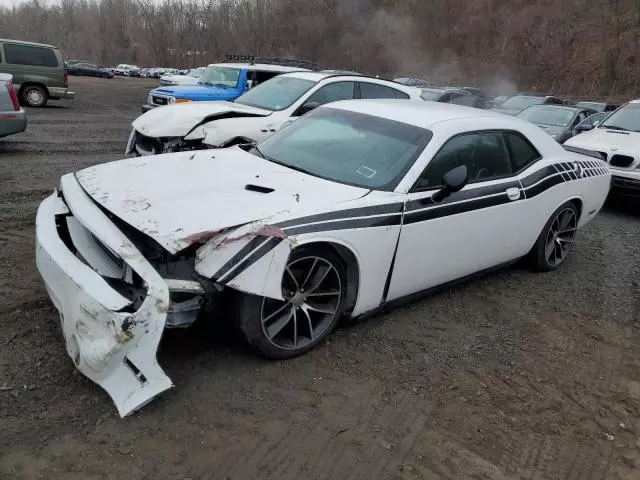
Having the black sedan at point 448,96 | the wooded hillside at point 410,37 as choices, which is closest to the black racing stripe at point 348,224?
the black sedan at point 448,96

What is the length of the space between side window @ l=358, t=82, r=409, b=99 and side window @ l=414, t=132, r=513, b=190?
418 centimetres

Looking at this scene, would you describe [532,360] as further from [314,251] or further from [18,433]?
[18,433]

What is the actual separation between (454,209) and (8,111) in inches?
307

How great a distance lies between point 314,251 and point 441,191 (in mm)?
1107

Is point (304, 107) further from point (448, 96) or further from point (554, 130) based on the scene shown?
point (448, 96)

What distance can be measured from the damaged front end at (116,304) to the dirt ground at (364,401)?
0.71 feet

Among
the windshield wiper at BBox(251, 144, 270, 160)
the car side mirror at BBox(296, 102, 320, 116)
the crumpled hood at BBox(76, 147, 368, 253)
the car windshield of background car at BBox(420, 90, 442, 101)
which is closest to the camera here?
the crumpled hood at BBox(76, 147, 368, 253)

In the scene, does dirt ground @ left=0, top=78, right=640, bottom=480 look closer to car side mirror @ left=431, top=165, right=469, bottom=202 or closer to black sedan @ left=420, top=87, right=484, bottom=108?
car side mirror @ left=431, top=165, right=469, bottom=202

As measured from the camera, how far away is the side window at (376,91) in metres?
8.38

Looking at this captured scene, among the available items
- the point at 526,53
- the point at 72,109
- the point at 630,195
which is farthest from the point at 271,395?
the point at 526,53

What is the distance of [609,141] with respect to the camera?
820cm

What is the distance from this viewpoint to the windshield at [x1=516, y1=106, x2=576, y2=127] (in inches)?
442

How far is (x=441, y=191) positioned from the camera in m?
3.78

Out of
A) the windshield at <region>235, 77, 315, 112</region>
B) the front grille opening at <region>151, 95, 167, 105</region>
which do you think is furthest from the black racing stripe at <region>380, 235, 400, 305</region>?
the front grille opening at <region>151, 95, 167, 105</region>
